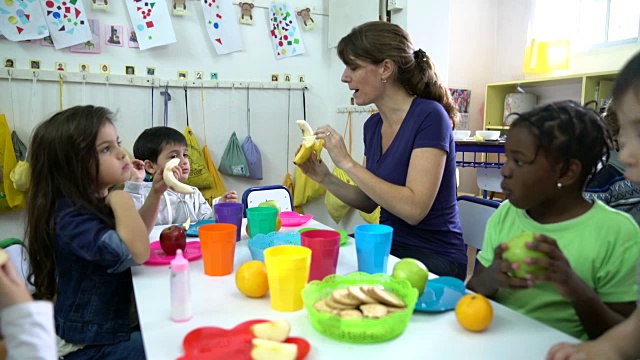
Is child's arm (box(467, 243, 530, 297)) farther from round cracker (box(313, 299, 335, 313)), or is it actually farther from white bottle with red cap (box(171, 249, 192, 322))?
white bottle with red cap (box(171, 249, 192, 322))

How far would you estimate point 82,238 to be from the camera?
3.47 ft

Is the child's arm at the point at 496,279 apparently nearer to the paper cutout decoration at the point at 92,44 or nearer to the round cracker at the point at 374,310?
the round cracker at the point at 374,310

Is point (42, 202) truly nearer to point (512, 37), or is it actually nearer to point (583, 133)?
point (583, 133)

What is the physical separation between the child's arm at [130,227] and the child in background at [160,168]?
2.27ft

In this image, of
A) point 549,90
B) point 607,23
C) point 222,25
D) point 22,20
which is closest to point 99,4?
point 22,20

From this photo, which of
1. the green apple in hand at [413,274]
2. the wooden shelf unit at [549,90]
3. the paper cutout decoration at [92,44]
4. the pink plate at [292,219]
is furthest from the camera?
the wooden shelf unit at [549,90]

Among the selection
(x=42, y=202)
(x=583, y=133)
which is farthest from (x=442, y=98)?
(x=42, y=202)

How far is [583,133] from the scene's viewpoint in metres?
0.93

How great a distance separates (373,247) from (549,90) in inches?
177

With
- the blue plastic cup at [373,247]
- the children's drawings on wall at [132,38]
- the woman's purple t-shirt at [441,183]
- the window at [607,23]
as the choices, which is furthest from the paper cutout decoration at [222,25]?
the window at [607,23]

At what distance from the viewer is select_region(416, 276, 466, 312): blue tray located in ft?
2.85

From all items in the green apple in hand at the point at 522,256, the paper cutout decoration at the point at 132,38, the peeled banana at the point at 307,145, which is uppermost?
the paper cutout decoration at the point at 132,38

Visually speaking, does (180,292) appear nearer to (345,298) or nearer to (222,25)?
(345,298)

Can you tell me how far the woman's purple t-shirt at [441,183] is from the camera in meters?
1.50
